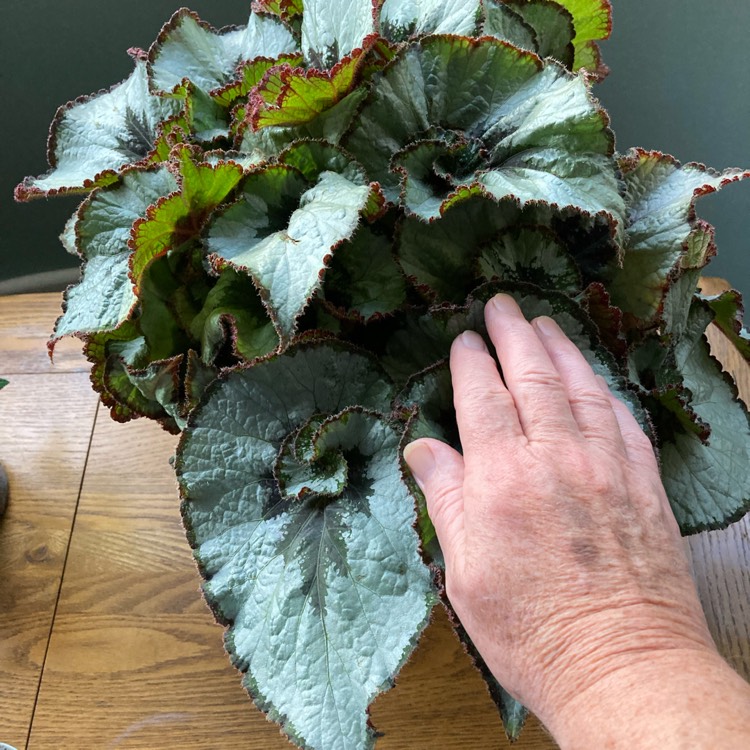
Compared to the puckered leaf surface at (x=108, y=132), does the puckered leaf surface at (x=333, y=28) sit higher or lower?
higher

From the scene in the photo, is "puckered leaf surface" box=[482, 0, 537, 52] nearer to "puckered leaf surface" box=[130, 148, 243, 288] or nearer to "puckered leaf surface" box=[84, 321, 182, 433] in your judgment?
"puckered leaf surface" box=[130, 148, 243, 288]

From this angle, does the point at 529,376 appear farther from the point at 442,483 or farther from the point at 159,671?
the point at 159,671

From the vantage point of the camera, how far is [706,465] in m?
0.66

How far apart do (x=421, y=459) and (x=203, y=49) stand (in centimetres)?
51

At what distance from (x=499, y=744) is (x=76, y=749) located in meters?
0.42

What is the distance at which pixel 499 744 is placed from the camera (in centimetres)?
73

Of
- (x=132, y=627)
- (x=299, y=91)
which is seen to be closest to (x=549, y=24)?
(x=299, y=91)

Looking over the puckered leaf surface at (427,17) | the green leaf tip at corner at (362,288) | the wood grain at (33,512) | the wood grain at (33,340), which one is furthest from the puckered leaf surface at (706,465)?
the wood grain at (33,340)

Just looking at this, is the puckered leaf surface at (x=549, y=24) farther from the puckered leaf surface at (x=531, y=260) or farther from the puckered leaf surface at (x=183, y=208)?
the puckered leaf surface at (x=183, y=208)

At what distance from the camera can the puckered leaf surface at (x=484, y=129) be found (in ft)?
1.76

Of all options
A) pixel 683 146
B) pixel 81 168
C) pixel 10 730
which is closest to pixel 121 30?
pixel 81 168

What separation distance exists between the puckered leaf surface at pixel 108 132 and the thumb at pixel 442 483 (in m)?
0.44

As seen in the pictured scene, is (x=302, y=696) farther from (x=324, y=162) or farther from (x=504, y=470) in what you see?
(x=324, y=162)

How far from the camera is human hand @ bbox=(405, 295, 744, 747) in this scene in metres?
0.46
